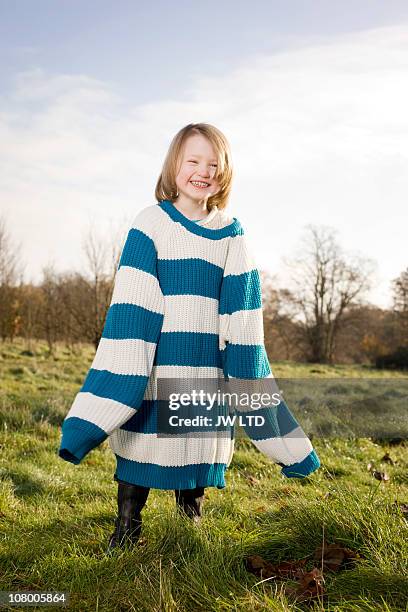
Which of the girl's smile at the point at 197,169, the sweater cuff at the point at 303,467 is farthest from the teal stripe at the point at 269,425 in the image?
the girl's smile at the point at 197,169

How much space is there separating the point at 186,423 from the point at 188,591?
838 millimetres

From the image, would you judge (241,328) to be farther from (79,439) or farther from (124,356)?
(79,439)

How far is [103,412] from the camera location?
2.79 m

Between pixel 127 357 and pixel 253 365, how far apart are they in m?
0.62

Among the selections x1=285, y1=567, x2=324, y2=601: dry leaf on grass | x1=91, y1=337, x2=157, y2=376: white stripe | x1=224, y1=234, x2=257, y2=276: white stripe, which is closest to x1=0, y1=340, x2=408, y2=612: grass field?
x1=285, y1=567, x2=324, y2=601: dry leaf on grass

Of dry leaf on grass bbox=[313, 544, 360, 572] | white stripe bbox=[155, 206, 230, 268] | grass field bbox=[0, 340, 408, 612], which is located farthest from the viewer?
white stripe bbox=[155, 206, 230, 268]

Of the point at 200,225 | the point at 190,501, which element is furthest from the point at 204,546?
the point at 200,225

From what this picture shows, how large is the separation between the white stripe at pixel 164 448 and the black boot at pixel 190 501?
0.22 meters

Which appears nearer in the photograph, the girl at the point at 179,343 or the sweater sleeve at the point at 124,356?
the sweater sleeve at the point at 124,356

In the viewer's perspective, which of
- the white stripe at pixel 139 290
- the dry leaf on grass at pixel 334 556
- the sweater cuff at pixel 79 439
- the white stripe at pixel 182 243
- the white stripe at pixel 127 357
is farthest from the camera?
the white stripe at pixel 182 243

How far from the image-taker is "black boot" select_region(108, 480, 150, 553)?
2936 mm

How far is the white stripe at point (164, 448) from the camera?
115 inches

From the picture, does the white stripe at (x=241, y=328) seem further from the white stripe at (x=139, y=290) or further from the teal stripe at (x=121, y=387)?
the teal stripe at (x=121, y=387)

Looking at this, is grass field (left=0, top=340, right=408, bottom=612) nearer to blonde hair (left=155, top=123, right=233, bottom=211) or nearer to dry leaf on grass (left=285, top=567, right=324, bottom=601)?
dry leaf on grass (left=285, top=567, right=324, bottom=601)
